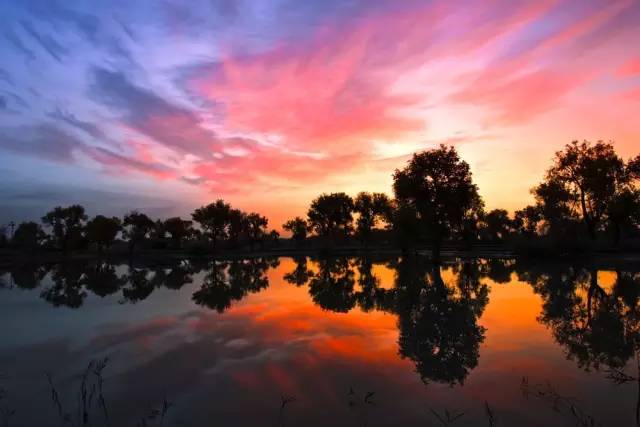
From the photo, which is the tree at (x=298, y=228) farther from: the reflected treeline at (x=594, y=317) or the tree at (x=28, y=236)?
the reflected treeline at (x=594, y=317)

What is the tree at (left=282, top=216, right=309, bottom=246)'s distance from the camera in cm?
12794

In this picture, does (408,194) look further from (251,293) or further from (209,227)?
(209,227)

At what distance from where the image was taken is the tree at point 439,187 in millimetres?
48375

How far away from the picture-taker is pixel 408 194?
49.7 m

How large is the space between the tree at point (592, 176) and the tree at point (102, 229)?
9612 centimetres

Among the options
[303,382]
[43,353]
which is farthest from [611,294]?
[43,353]

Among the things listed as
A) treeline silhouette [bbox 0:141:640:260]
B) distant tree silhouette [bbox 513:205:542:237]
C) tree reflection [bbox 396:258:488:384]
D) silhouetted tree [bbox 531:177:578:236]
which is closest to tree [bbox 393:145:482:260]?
treeline silhouette [bbox 0:141:640:260]

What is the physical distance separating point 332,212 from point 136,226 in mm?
51858

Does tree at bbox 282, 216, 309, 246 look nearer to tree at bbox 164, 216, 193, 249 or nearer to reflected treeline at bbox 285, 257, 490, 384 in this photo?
tree at bbox 164, 216, 193, 249

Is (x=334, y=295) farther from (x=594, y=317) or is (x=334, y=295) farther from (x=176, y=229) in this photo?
(x=176, y=229)

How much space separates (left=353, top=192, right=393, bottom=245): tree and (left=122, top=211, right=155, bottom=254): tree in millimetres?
56599

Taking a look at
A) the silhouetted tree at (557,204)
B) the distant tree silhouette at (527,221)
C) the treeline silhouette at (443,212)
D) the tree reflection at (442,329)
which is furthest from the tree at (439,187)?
the distant tree silhouette at (527,221)

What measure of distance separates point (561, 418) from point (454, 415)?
1.64 metres

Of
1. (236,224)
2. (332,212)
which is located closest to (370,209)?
(332,212)
